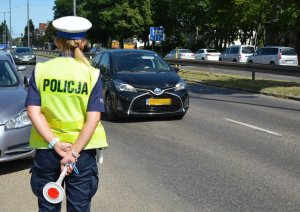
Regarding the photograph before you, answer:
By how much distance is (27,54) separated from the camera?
121ft

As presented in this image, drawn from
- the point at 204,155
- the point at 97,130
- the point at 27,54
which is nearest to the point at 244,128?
the point at 204,155

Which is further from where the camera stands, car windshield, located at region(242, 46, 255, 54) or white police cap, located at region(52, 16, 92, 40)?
car windshield, located at region(242, 46, 255, 54)

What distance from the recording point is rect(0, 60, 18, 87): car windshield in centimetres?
709

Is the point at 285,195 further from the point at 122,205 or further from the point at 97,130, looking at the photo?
the point at 97,130

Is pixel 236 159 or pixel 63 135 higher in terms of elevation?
pixel 63 135

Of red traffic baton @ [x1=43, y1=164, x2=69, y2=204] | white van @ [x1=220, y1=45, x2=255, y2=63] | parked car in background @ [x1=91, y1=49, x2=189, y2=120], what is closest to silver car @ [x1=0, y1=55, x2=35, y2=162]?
red traffic baton @ [x1=43, y1=164, x2=69, y2=204]

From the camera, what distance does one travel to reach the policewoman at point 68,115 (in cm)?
284

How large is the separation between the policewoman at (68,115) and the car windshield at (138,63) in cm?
724

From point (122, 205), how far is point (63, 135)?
1897 millimetres

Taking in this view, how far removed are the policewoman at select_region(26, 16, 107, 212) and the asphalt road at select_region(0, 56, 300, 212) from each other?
5.39ft

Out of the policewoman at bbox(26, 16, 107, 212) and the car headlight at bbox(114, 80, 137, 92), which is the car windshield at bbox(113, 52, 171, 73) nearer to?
the car headlight at bbox(114, 80, 137, 92)

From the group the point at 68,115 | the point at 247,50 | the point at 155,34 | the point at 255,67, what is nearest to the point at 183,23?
the point at 247,50

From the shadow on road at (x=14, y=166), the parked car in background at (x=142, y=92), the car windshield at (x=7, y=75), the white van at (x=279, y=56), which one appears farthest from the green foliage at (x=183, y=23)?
the shadow on road at (x=14, y=166)

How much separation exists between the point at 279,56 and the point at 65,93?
96.7 ft
